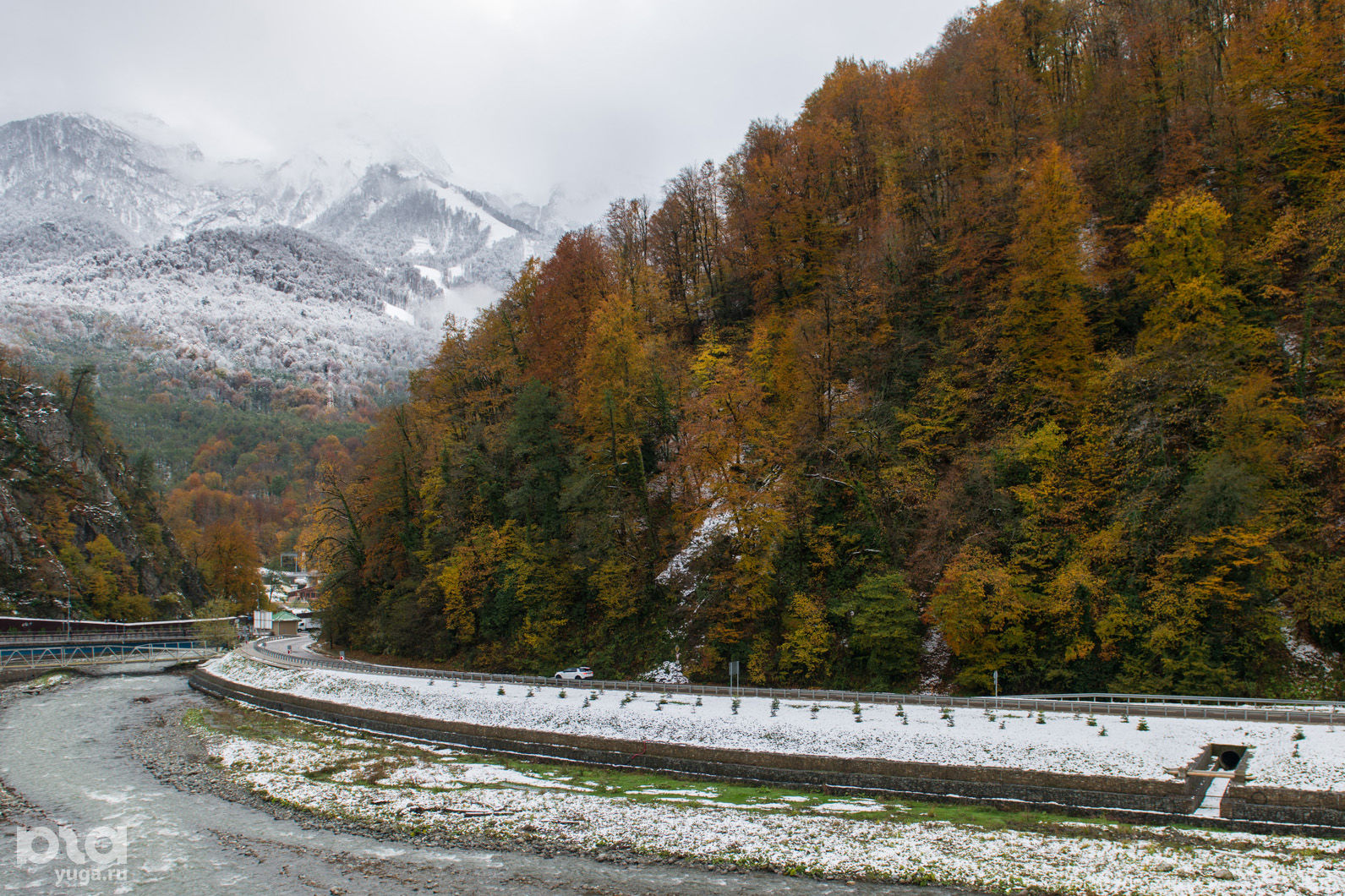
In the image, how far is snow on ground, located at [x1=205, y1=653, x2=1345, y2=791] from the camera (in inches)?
704

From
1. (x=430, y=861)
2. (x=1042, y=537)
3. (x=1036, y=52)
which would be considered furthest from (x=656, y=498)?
(x=1036, y=52)

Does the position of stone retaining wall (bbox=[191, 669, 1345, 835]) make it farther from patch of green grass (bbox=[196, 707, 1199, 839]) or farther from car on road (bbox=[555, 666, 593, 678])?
car on road (bbox=[555, 666, 593, 678])

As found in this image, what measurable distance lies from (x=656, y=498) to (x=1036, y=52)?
141 feet

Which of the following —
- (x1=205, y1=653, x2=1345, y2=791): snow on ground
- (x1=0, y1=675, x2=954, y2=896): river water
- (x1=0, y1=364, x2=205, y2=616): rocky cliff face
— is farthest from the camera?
(x1=0, y1=364, x2=205, y2=616): rocky cliff face

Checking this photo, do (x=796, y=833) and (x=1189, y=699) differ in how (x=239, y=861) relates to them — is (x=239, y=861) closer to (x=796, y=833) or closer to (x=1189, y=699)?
(x=796, y=833)

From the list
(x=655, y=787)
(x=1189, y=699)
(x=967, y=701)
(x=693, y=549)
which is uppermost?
(x=693, y=549)

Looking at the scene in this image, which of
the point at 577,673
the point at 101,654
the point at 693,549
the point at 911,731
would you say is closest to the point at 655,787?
the point at 911,731

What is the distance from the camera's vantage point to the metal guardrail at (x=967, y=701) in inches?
767

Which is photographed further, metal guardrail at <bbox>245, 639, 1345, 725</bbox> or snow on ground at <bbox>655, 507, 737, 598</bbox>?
snow on ground at <bbox>655, 507, 737, 598</bbox>

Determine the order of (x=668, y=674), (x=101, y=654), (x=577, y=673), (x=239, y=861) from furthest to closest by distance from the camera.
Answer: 1. (x=101, y=654)
2. (x=577, y=673)
3. (x=668, y=674)
4. (x=239, y=861)

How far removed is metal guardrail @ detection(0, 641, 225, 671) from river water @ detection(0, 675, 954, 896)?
41.7 metres

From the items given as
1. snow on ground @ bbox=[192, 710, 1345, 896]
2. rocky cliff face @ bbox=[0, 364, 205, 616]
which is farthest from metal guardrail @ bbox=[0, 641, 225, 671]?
snow on ground @ bbox=[192, 710, 1345, 896]

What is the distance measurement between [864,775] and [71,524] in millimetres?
85402

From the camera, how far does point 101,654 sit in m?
62.9
